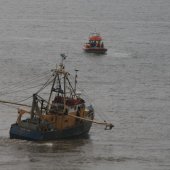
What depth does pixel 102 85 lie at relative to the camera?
271 feet

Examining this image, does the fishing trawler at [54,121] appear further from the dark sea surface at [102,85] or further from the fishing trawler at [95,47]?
the fishing trawler at [95,47]

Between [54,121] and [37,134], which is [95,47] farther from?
[37,134]

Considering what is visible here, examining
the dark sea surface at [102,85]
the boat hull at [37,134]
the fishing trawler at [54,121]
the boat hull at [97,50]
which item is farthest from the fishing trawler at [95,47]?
the boat hull at [37,134]

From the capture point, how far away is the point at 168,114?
69688mm

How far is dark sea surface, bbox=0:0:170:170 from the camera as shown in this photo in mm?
55656

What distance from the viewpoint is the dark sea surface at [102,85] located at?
5566 cm

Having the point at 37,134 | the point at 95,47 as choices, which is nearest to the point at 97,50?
the point at 95,47

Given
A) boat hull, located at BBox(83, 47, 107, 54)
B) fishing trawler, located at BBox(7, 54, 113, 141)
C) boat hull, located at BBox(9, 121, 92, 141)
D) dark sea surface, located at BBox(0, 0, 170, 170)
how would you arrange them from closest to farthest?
dark sea surface, located at BBox(0, 0, 170, 170), boat hull, located at BBox(9, 121, 92, 141), fishing trawler, located at BBox(7, 54, 113, 141), boat hull, located at BBox(83, 47, 107, 54)

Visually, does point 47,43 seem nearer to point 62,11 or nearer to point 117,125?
point 117,125

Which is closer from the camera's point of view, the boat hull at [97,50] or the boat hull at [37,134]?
the boat hull at [37,134]

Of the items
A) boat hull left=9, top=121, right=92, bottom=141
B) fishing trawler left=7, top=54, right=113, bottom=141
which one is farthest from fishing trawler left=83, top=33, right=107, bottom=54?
boat hull left=9, top=121, right=92, bottom=141

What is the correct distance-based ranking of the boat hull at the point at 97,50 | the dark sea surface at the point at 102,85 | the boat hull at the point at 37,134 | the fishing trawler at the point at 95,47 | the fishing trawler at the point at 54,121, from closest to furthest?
the dark sea surface at the point at 102,85, the boat hull at the point at 37,134, the fishing trawler at the point at 54,121, the boat hull at the point at 97,50, the fishing trawler at the point at 95,47

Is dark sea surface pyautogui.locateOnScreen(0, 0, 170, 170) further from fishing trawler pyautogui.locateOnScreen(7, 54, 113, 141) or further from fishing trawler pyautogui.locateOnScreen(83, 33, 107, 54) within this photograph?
fishing trawler pyautogui.locateOnScreen(83, 33, 107, 54)

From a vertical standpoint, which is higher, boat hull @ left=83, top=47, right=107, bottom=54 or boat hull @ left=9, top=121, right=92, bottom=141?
boat hull @ left=83, top=47, right=107, bottom=54
